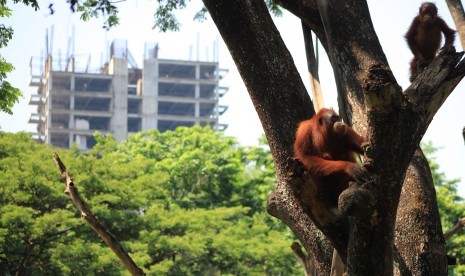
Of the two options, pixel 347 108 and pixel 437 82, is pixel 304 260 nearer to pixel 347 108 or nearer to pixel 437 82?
pixel 347 108

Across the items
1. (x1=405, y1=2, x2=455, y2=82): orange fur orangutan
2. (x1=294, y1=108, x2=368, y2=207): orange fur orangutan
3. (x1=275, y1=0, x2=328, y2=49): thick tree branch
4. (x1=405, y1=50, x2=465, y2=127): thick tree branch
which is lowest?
(x1=294, y1=108, x2=368, y2=207): orange fur orangutan

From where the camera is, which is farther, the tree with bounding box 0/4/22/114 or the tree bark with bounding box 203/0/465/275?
the tree with bounding box 0/4/22/114

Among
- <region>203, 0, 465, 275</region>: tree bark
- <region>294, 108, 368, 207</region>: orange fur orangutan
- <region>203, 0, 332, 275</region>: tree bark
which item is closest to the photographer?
<region>203, 0, 465, 275</region>: tree bark

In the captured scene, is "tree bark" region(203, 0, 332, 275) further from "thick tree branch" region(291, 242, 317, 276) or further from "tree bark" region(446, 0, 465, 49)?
"tree bark" region(446, 0, 465, 49)

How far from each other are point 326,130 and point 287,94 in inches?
16.3

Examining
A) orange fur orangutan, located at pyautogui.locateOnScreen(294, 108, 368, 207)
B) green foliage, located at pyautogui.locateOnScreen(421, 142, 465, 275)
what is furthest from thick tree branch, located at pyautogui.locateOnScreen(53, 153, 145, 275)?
green foliage, located at pyautogui.locateOnScreen(421, 142, 465, 275)

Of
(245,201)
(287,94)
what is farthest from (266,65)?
(245,201)

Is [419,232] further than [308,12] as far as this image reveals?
No

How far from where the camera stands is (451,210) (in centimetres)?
2658

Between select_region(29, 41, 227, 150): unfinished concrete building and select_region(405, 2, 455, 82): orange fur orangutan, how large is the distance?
3187 inches

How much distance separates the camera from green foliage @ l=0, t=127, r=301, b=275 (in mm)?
19109

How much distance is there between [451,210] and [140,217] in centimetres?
1067

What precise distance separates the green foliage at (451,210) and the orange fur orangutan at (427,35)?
14825 mm

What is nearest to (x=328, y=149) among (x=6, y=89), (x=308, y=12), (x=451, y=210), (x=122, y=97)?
(x=308, y=12)
